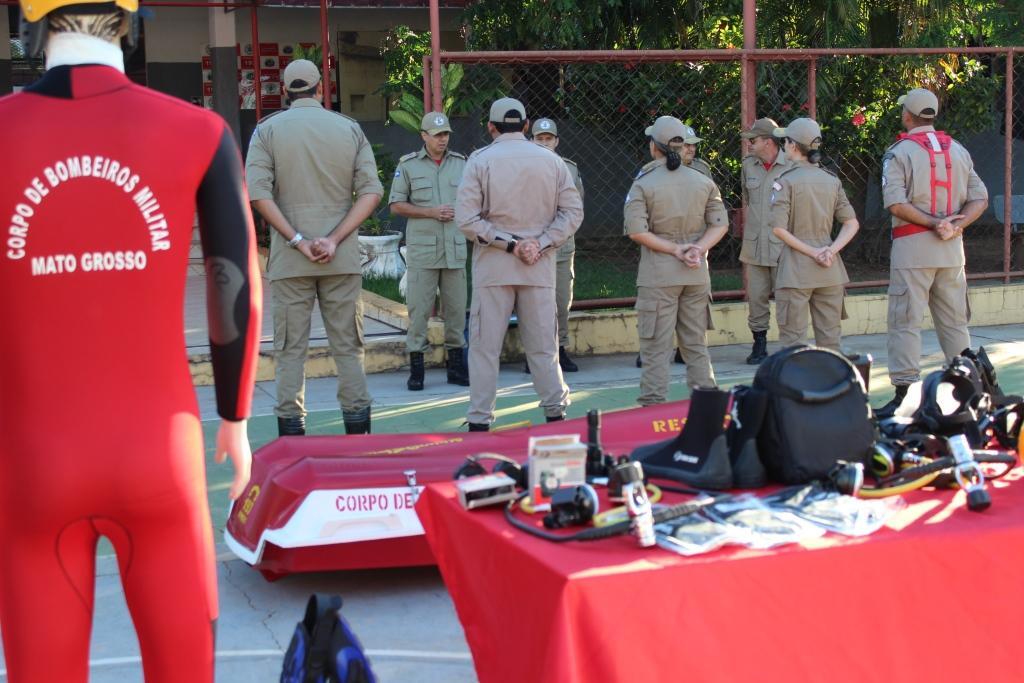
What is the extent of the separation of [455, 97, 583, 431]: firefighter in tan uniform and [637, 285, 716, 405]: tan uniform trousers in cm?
66

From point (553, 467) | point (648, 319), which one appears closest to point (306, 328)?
point (648, 319)

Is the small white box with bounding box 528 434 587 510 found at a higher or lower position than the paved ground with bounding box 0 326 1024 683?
higher

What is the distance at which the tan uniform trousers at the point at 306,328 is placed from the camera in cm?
674

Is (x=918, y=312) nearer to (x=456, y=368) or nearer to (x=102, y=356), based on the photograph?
(x=456, y=368)

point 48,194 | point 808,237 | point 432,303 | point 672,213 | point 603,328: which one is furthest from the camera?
point 603,328

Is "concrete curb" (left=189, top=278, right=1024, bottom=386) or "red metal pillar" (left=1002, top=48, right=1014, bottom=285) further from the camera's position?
"red metal pillar" (left=1002, top=48, right=1014, bottom=285)

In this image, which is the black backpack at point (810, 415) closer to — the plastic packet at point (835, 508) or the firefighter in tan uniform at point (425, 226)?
the plastic packet at point (835, 508)

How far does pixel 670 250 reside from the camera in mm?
7422

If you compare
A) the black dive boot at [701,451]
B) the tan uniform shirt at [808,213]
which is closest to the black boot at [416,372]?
the tan uniform shirt at [808,213]

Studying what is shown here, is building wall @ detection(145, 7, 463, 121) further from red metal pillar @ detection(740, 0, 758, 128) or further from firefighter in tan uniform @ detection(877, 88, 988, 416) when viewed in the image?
firefighter in tan uniform @ detection(877, 88, 988, 416)

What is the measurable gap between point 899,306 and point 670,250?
1.58 metres

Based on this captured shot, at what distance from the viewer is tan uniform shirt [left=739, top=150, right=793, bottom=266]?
981 centimetres

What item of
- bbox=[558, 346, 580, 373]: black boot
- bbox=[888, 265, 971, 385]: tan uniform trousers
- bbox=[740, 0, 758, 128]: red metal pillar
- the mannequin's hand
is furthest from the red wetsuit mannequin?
bbox=[740, 0, 758, 128]: red metal pillar

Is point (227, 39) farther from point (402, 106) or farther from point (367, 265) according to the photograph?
point (367, 265)
